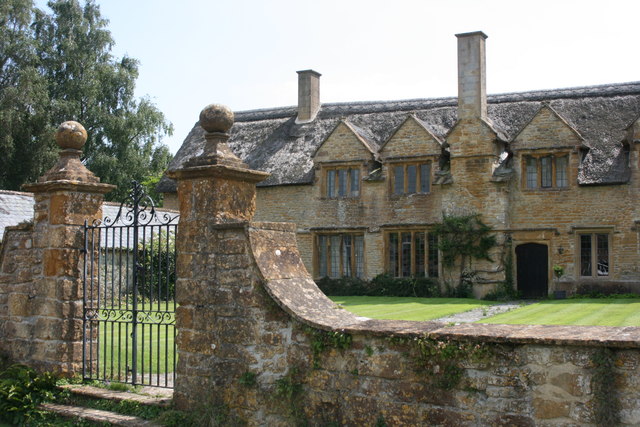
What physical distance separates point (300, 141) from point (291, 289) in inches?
859

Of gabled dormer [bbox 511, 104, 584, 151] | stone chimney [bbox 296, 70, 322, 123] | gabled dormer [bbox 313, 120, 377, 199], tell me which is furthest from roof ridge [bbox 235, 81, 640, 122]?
gabled dormer [bbox 511, 104, 584, 151]

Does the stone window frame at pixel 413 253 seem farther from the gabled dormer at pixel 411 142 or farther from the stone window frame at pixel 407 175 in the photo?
the gabled dormer at pixel 411 142

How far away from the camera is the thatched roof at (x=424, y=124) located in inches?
882

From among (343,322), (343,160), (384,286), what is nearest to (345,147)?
(343,160)

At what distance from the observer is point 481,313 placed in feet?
56.3

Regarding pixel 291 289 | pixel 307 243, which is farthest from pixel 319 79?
pixel 291 289

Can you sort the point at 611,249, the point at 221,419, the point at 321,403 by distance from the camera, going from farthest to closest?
the point at 611,249 < the point at 221,419 < the point at 321,403

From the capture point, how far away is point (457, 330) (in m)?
4.85

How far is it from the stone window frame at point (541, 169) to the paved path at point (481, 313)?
3985 millimetres

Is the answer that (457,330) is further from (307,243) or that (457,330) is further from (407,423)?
(307,243)

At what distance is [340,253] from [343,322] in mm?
19439

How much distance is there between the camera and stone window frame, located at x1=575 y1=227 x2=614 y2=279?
21.2m

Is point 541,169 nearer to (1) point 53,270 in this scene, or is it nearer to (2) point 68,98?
(1) point 53,270

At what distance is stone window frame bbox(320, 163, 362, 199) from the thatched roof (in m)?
0.58
